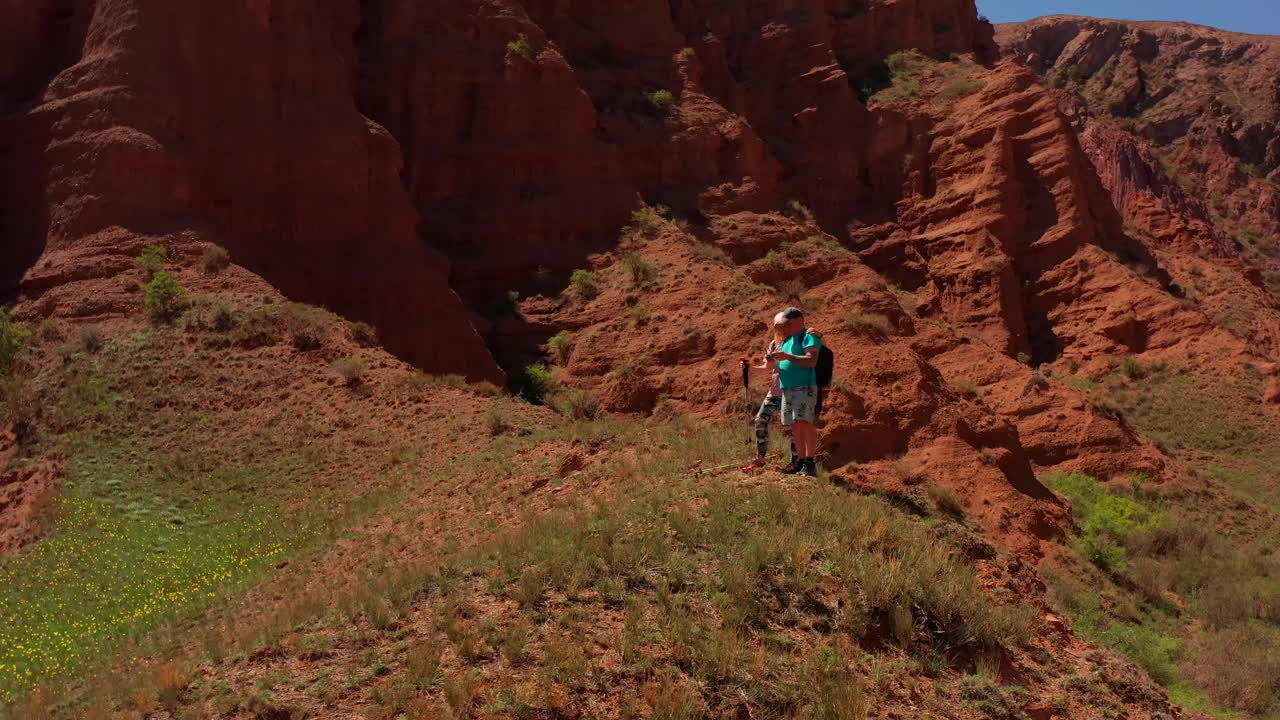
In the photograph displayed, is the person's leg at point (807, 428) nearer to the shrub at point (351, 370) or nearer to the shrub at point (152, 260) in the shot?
the shrub at point (351, 370)

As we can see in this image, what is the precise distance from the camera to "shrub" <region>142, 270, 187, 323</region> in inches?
744

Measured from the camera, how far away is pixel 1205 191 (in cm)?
6372

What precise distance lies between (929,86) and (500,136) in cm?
2050

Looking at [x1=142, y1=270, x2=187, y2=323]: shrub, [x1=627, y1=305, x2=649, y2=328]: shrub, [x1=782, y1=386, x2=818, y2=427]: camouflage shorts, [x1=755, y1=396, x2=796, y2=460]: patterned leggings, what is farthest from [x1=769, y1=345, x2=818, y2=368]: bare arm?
[x1=142, y1=270, x2=187, y2=323]: shrub

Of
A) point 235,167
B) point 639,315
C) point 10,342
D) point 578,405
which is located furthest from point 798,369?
point 235,167

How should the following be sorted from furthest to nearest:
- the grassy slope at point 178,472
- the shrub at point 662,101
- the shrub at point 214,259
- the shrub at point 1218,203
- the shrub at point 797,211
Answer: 1. the shrub at point 1218,203
2. the shrub at point 797,211
3. the shrub at point 662,101
4. the shrub at point 214,259
5. the grassy slope at point 178,472

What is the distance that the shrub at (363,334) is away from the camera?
65.6ft

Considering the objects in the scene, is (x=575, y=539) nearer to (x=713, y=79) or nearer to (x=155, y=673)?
(x=155, y=673)

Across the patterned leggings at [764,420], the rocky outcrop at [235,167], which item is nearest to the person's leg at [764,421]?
the patterned leggings at [764,420]

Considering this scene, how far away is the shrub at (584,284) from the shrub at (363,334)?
6.16m

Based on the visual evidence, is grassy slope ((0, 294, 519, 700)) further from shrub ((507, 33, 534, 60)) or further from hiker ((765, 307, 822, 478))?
shrub ((507, 33, 534, 60))

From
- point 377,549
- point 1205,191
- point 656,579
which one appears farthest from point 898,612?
point 1205,191

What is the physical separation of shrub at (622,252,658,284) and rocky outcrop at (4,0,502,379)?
4330 mm

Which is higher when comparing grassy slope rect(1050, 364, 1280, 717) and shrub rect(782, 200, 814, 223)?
shrub rect(782, 200, 814, 223)
